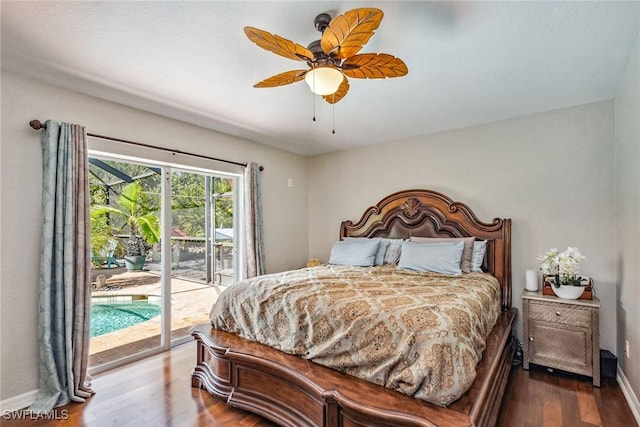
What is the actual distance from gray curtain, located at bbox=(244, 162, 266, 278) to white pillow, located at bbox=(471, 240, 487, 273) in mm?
2529

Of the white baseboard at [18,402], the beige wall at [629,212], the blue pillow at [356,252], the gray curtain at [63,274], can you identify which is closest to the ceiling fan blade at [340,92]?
the beige wall at [629,212]

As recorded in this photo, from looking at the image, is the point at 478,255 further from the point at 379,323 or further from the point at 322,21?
the point at 322,21

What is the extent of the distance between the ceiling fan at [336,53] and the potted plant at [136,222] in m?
2.04

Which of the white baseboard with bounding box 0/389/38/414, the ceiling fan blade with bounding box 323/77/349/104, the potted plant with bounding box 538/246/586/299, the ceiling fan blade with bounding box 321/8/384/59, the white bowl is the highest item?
the ceiling fan blade with bounding box 321/8/384/59

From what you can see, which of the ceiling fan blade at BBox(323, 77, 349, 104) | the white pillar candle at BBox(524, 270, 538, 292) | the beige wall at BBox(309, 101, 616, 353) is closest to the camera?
the ceiling fan blade at BBox(323, 77, 349, 104)

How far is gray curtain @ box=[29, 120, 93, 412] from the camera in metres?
2.38

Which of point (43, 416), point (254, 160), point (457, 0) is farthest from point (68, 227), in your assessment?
point (457, 0)

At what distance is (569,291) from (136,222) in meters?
4.19

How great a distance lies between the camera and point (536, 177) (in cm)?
327

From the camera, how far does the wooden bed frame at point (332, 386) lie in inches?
59.8

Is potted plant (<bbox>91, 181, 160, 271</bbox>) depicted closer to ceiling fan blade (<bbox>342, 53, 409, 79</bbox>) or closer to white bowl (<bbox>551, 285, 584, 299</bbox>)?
ceiling fan blade (<bbox>342, 53, 409, 79</bbox>)

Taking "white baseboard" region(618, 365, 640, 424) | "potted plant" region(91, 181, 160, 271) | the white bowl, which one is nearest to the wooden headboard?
the white bowl

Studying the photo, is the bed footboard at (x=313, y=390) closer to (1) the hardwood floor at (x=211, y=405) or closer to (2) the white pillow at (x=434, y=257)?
(1) the hardwood floor at (x=211, y=405)

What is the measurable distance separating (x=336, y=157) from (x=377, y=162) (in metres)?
0.74
